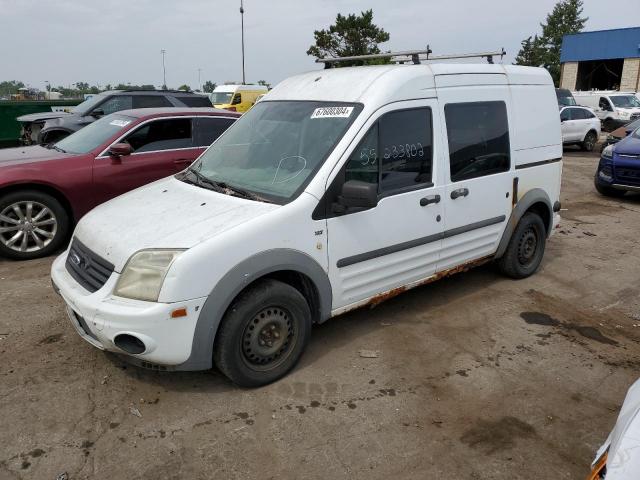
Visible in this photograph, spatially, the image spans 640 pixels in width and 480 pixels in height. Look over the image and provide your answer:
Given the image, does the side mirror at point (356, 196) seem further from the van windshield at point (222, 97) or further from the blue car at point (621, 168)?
the van windshield at point (222, 97)

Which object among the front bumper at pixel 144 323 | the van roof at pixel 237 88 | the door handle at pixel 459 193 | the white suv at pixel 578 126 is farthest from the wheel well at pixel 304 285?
the van roof at pixel 237 88

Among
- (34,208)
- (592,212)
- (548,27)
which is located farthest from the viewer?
(548,27)

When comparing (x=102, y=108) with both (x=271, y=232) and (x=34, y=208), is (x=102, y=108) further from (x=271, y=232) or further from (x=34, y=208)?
(x=271, y=232)

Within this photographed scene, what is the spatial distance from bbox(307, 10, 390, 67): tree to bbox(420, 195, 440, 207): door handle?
31211mm

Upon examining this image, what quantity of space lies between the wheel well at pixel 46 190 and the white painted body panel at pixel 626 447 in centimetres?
569

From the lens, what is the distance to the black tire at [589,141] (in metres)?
17.5

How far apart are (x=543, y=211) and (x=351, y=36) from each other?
30.9 meters

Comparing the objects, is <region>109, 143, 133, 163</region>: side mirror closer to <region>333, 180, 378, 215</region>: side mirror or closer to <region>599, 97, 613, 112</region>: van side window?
<region>333, 180, 378, 215</region>: side mirror

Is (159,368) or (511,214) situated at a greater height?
(511,214)

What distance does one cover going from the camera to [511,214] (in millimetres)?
5008

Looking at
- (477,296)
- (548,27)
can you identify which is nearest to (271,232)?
(477,296)

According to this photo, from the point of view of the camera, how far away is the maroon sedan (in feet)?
18.8

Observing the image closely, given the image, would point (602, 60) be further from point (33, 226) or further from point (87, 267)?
point (87, 267)

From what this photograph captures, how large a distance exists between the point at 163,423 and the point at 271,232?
1289mm
